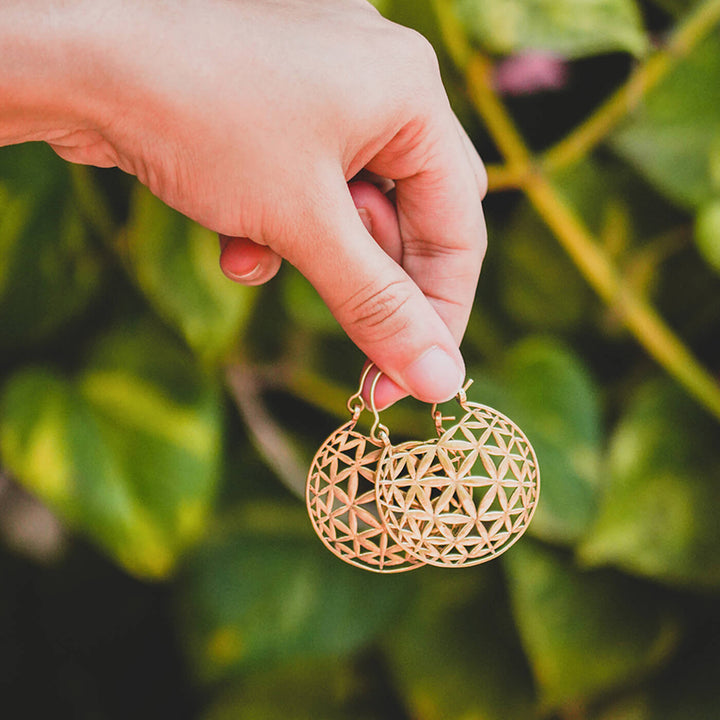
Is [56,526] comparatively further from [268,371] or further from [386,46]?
[386,46]

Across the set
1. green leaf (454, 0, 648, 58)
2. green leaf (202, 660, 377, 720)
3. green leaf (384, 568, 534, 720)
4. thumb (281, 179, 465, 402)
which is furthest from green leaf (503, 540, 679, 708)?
green leaf (454, 0, 648, 58)

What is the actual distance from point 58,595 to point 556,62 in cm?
119

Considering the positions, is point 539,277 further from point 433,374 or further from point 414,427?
point 433,374

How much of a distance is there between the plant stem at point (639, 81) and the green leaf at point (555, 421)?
0.86 ft

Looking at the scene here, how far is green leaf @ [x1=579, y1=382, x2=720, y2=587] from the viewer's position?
0.91 meters

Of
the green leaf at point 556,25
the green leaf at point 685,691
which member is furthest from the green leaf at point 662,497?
the green leaf at point 556,25

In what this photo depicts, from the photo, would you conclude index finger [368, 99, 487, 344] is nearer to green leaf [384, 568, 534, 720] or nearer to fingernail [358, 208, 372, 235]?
fingernail [358, 208, 372, 235]

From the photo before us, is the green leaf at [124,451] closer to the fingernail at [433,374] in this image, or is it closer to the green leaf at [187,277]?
the green leaf at [187,277]

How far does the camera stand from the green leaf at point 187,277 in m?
0.90

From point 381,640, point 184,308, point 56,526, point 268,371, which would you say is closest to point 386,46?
point 184,308

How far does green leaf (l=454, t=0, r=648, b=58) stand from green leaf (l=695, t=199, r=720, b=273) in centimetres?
21

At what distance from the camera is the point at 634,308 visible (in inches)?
40.3

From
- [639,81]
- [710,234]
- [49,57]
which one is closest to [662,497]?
[710,234]

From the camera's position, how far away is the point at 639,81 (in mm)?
1078
